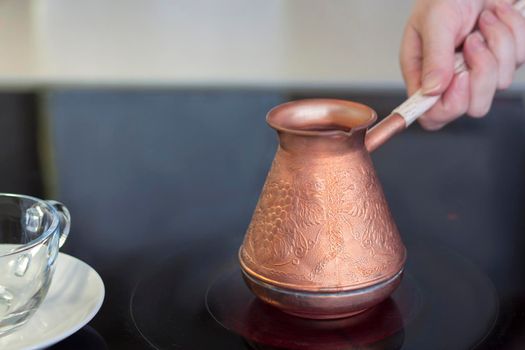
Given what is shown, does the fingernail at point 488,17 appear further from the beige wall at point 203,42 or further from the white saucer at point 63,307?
the white saucer at point 63,307

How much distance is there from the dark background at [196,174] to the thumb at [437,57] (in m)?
0.15

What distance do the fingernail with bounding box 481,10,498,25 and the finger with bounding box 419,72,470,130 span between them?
11 centimetres

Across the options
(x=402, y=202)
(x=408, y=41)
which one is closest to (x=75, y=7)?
(x=408, y=41)

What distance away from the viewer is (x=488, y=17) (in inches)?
45.9

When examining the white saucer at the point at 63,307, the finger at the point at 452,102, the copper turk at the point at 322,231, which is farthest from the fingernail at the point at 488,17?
the white saucer at the point at 63,307

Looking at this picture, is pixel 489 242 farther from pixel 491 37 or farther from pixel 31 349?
pixel 31 349

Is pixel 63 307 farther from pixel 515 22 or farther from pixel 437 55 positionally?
pixel 515 22

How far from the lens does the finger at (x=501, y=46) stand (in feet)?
3.69

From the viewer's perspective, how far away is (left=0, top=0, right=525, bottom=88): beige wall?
1.80 metres

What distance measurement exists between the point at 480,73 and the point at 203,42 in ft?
3.94

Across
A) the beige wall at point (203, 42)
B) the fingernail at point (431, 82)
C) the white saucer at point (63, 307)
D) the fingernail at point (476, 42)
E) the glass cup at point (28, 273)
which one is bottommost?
the beige wall at point (203, 42)

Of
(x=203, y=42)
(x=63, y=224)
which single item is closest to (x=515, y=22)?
(x=63, y=224)

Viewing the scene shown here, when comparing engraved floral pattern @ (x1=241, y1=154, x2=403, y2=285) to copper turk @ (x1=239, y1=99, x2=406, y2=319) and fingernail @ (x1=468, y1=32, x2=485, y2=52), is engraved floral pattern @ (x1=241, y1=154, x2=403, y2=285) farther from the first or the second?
fingernail @ (x1=468, y1=32, x2=485, y2=52)

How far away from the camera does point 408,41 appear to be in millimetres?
1217
